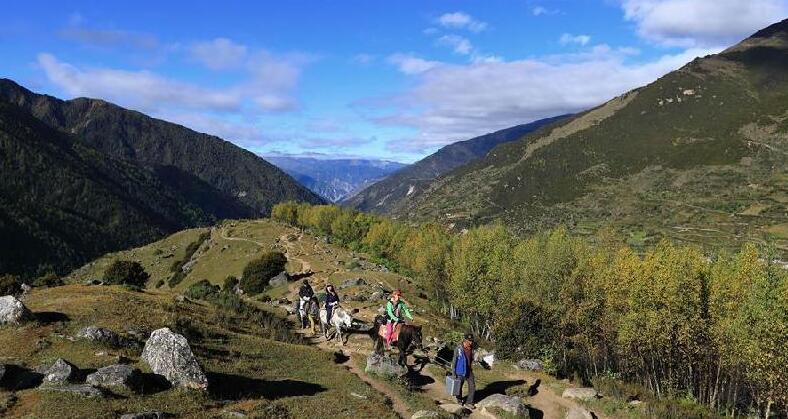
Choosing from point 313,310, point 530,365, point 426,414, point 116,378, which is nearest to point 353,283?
point 313,310

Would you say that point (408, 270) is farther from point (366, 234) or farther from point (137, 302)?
point (137, 302)

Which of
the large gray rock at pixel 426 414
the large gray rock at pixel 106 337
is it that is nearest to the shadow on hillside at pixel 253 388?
the large gray rock at pixel 426 414

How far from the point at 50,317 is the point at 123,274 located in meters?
65.7

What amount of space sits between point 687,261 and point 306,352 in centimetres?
3760

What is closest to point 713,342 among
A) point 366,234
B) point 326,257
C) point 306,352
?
point 306,352

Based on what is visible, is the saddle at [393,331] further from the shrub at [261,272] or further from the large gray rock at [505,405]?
the shrub at [261,272]

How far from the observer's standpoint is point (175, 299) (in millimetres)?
46438

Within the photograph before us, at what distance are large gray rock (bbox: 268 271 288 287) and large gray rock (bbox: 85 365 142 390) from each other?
2771 inches

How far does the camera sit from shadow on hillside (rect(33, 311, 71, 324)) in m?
29.6

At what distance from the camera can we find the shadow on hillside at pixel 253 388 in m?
23.1

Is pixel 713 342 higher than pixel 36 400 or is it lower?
lower

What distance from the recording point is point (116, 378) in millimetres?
20594

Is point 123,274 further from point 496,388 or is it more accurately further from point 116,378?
point 496,388

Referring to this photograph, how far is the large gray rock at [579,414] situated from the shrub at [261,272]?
72838 millimetres
